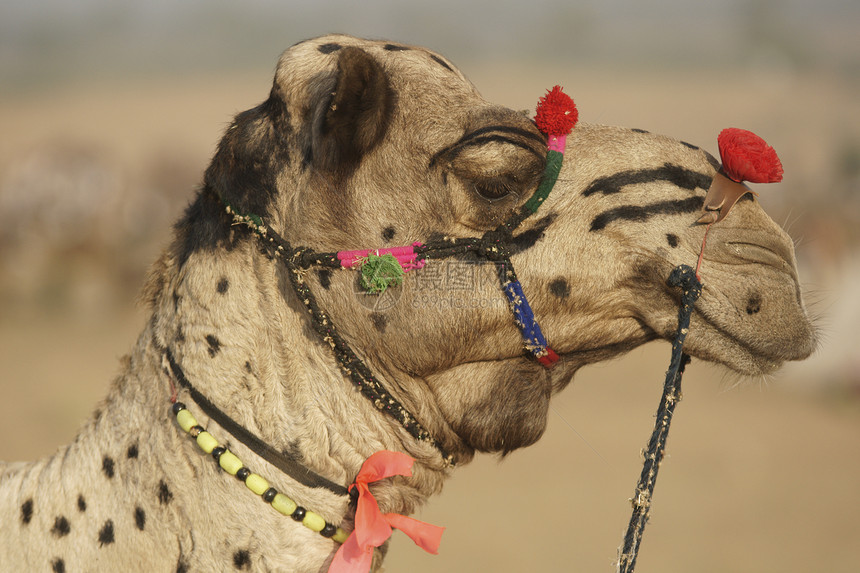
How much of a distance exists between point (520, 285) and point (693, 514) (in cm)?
739

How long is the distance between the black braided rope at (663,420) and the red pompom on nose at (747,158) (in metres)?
0.36

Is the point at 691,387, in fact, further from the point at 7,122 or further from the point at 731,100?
the point at 7,122

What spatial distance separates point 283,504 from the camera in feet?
8.12

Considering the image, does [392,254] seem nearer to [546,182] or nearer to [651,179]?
[546,182]

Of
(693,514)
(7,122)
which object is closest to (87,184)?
(693,514)

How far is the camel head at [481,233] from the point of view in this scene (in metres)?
2.55

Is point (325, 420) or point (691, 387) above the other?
point (691, 387)

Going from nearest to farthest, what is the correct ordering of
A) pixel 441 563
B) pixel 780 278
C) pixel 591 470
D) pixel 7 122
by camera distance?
pixel 780 278 < pixel 441 563 < pixel 591 470 < pixel 7 122

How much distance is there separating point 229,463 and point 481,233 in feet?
3.59

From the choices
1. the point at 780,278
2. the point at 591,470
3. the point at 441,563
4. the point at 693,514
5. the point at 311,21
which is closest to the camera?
the point at 780,278

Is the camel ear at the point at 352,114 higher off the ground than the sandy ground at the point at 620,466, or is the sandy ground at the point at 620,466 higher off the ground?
the sandy ground at the point at 620,466

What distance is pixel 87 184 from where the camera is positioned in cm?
1669

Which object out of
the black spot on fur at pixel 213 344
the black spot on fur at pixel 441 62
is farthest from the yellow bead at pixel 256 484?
the black spot on fur at pixel 441 62

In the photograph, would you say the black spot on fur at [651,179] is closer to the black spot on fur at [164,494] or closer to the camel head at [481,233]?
the camel head at [481,233]
